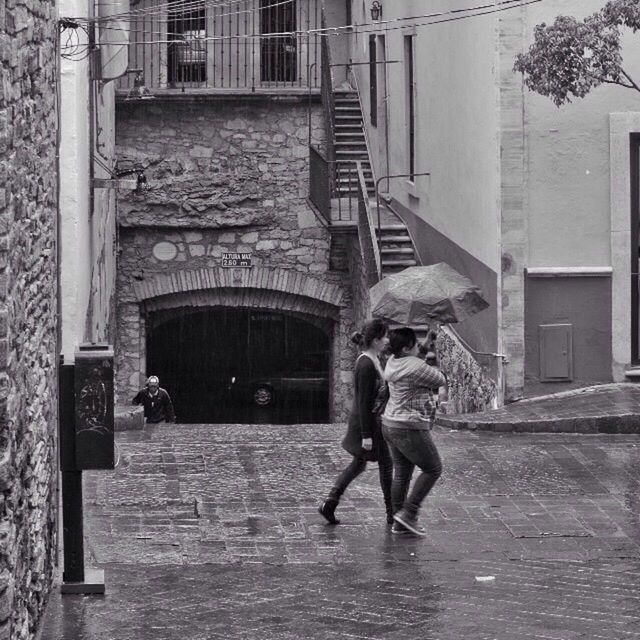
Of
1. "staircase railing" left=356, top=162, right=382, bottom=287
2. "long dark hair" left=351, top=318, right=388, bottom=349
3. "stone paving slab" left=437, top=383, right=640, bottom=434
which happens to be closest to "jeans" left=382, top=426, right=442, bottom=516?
"long dark hair" left=351, top=318, right=388, bottom=349

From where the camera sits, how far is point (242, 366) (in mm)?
27562

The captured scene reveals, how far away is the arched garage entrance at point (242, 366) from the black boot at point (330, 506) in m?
14.8

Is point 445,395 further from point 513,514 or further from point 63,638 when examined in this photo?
point 63,638

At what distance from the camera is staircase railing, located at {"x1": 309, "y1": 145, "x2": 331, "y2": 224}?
2173 cm

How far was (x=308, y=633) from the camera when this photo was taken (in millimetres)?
7879

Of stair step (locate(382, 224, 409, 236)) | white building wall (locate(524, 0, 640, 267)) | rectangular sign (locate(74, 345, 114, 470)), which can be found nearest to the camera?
rectangular sign (locate(74, 345, 114, 470))

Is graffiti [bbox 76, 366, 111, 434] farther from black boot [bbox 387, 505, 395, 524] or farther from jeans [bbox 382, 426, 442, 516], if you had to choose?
black boot [bbox 387, 505, 395, 524]

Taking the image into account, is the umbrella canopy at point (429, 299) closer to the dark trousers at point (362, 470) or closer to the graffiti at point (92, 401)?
the dark trousers at point (362, 470)

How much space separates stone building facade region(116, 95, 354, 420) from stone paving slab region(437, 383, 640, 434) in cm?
871

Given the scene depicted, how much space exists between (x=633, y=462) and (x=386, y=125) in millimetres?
12585

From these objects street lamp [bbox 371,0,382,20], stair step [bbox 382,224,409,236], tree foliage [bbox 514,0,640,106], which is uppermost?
street lamp [bbox 371,0,382,20]

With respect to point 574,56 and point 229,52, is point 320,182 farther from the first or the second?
point 574,56

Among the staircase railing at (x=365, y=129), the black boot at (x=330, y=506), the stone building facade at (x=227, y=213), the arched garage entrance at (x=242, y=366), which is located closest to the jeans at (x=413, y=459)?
the black boot at (x=330, y=506)

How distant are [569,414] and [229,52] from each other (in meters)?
12.0
